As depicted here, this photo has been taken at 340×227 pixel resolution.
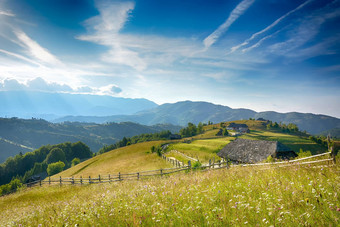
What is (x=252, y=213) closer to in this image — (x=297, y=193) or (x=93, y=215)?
(x=297, y=193)

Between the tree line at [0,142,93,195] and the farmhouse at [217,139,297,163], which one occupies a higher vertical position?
the farmhouse at [217,139,297,163]

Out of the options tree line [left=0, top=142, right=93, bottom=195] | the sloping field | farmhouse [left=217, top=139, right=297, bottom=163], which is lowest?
tree line [left=0, top=142, right=93, bottom=195]

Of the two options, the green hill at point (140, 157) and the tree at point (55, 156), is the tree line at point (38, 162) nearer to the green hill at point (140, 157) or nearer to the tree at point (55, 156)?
the tree at point (55, 156)

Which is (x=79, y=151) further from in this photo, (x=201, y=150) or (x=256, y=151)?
(x=256, y=151)

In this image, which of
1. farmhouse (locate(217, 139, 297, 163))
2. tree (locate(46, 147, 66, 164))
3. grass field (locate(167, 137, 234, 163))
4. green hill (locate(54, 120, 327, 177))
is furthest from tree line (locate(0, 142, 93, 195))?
farmhouse (locate(217, 139, 297, 163))

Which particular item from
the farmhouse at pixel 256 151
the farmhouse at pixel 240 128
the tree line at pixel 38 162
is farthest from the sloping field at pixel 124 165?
the farmhouse at pixel 240 128

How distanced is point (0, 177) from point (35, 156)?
22.1 meters

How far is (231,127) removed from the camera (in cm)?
14888

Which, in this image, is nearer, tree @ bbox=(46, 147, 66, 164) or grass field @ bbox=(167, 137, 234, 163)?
grass field @ bbox=(167, 137, 234, 163)

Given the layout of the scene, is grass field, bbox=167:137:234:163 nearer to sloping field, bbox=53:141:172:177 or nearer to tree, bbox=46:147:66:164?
sloping field, bbox=53:141:172:177

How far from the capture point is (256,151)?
37.4 meters

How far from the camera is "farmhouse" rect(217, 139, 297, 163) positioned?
35000 mm

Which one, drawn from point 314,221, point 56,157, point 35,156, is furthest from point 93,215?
point 35,156

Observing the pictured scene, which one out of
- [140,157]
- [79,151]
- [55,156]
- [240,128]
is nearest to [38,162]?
[55,156]
